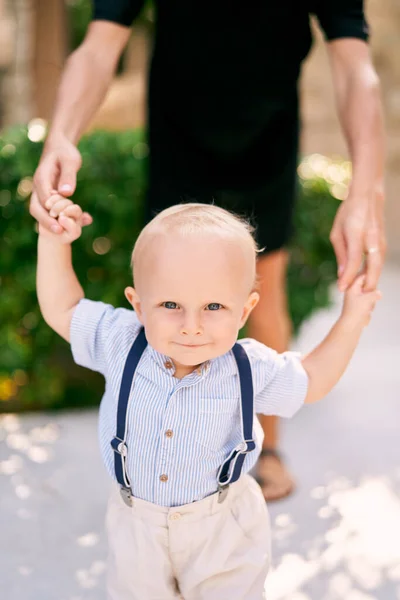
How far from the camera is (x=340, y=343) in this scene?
1699 mm

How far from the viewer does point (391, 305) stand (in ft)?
18.7

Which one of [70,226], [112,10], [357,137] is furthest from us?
[112,10]

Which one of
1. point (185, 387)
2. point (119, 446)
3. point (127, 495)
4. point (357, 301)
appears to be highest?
point (357, 301)

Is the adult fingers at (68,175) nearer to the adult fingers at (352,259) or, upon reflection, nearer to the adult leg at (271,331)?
the adult fingers at (352,259)

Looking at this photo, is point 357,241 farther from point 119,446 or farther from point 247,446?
point 119,446

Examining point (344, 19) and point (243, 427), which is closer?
point (243, 427)

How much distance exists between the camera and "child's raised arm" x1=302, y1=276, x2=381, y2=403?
1692 mm

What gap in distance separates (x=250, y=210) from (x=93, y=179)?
107 cm

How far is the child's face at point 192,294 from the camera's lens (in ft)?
4.94

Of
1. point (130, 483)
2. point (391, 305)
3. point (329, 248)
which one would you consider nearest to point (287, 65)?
point (130, 483)

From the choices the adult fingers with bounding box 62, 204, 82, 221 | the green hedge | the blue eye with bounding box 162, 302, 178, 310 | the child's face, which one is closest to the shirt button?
the child's face

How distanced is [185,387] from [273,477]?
124cm

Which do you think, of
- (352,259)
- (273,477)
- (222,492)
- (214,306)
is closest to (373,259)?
(352,259)

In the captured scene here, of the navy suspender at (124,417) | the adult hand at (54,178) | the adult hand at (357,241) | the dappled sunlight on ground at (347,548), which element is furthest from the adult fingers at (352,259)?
the dappled sunlight on ground at (347,548)
